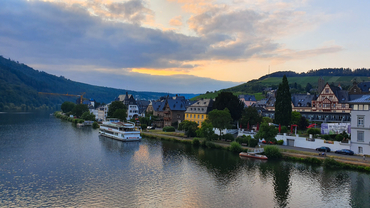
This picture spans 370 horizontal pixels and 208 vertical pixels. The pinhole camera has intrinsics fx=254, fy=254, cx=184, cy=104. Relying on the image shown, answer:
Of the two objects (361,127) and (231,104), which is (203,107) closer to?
(231,104)

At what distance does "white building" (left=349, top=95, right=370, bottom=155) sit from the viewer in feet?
159

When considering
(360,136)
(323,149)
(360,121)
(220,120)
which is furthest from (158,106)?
(360,136)

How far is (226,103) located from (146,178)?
4809 centimetres

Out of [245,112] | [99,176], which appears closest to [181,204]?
[99,176]

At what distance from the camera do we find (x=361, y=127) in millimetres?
48750

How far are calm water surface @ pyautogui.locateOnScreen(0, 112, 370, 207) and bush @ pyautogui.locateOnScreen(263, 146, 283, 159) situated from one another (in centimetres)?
307

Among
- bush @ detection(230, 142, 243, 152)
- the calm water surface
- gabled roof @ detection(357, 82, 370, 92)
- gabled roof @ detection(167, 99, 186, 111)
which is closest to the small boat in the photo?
the calm water surface

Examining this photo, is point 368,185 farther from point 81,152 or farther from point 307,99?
point 307,99

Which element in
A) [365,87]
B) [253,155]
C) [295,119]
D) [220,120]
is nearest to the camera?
[253,155]

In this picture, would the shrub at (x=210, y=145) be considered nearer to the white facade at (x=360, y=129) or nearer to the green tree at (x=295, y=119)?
the green tree at (x=295, y=119)

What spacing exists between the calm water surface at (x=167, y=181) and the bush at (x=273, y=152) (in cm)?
307

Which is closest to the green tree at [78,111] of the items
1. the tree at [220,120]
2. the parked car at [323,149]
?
the tree at [220,120]

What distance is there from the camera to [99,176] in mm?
41094

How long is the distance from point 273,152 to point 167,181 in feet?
85.3
